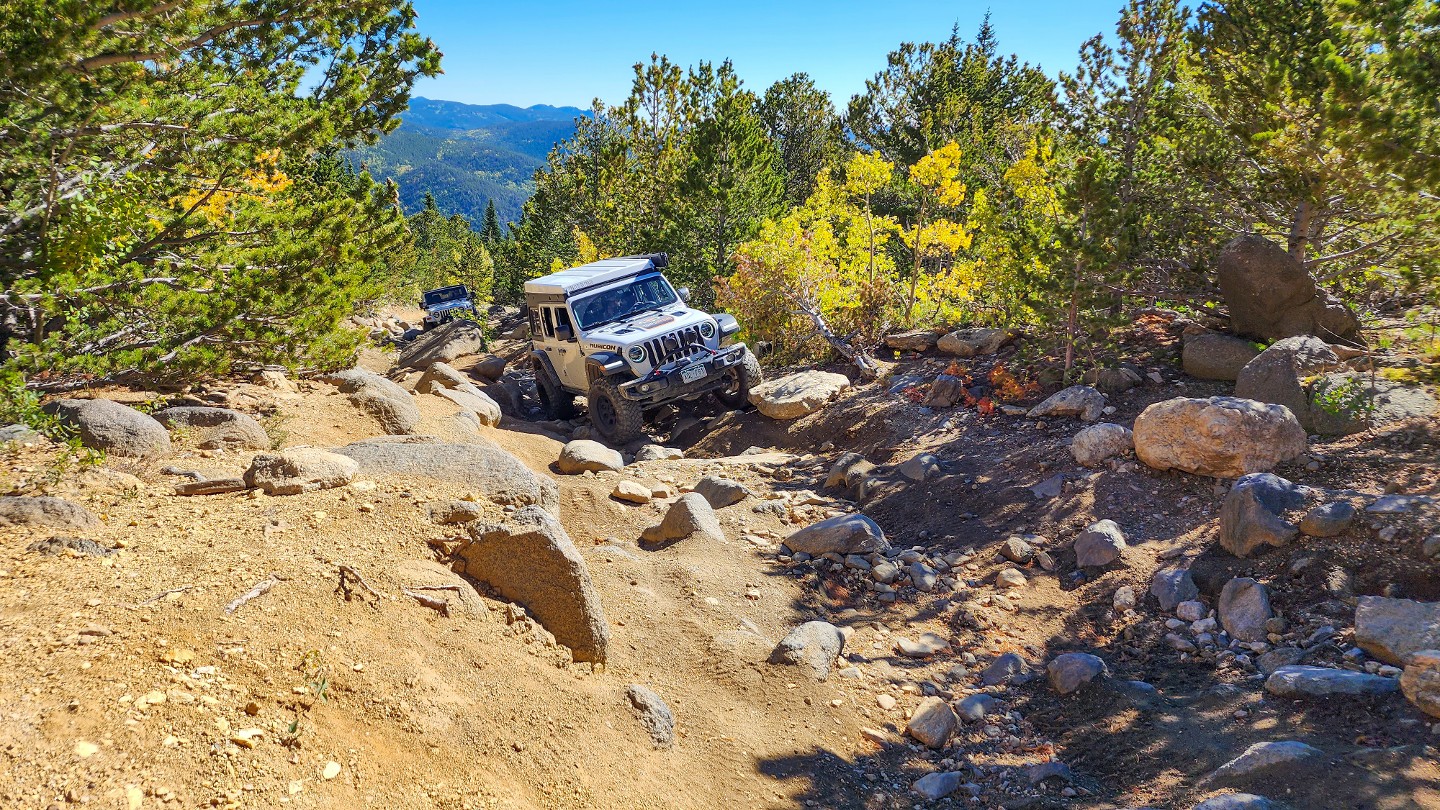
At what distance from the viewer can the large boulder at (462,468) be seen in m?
5.93

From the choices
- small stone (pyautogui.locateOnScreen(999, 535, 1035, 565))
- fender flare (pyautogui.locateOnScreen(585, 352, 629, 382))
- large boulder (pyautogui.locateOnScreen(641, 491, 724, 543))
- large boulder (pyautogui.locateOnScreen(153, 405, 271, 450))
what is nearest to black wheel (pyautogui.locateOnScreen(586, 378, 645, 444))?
fender flare (pyautogui.locateOnScreen(585, 352, 629, 382))

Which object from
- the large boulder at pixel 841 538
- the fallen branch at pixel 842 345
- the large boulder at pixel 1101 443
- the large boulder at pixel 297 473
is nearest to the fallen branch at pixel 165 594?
the large boulder at pixel 297 473

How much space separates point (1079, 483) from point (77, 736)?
756 cm

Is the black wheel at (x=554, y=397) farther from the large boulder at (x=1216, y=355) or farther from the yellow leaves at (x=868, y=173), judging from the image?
the large boulder at (x=1216, y=355)

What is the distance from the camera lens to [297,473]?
18.0 feet

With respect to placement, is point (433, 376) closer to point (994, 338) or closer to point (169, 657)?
point (994, 338)

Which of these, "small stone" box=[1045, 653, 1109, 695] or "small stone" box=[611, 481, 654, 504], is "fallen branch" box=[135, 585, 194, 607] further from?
"small stone" box=[1045, 653, 1109, 695]

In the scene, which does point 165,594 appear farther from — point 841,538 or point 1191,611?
point 1191,611

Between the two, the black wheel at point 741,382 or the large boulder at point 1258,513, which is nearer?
the large boulder at point 1258,513

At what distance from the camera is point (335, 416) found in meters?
9.19

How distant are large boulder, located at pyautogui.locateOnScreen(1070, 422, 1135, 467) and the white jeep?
5684 millimetres

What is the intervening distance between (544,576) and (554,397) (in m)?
9.43

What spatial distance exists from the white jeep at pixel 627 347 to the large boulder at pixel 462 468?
16.9 ft

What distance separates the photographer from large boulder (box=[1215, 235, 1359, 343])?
26.2 feet
